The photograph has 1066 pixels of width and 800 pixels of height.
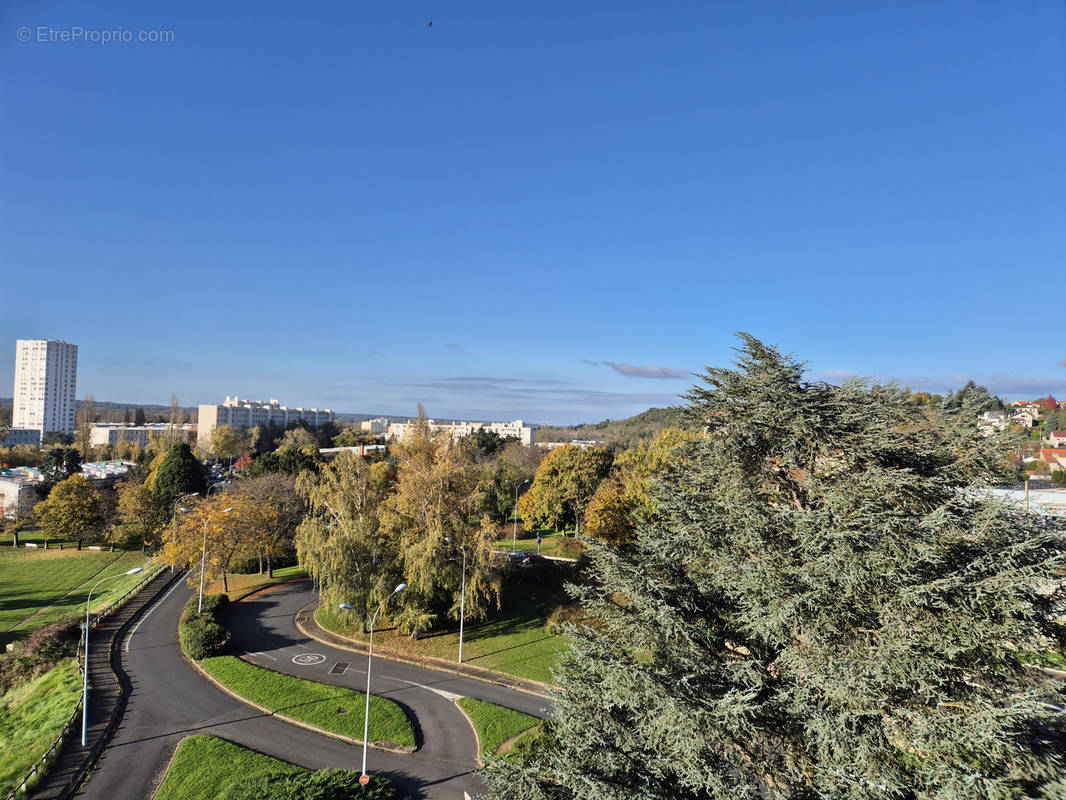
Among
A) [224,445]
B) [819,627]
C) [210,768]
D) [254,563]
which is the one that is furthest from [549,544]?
[224,445]

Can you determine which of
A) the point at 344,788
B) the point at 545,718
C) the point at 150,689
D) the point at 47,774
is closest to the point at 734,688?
the point at 344,788

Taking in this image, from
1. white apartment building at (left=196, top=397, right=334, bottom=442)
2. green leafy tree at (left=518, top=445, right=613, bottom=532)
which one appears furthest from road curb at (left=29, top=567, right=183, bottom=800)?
white apartment building at (left=196, top=397, right=334, bottom=442)

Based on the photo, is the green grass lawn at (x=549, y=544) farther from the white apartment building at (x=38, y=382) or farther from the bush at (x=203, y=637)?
the white apartment building at (x=38, y=382)

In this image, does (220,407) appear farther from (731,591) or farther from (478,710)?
(731,591)

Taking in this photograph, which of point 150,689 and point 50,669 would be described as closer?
point 150,689

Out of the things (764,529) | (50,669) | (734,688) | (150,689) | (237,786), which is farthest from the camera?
(50,669)

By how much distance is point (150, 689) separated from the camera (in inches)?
915

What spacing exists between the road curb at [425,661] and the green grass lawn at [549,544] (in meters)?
15.3

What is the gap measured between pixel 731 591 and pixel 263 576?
137ft

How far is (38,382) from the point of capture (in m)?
182

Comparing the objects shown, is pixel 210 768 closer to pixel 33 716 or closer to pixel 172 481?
pixel 33 716

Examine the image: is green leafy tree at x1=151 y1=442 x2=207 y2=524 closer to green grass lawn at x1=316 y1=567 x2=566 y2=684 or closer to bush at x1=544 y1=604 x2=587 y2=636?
green grass lawn at x1=316 y1=567 x2=566 y2=684

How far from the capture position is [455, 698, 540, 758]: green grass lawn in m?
19.5

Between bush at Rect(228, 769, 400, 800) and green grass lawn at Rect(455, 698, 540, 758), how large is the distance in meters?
3.72
